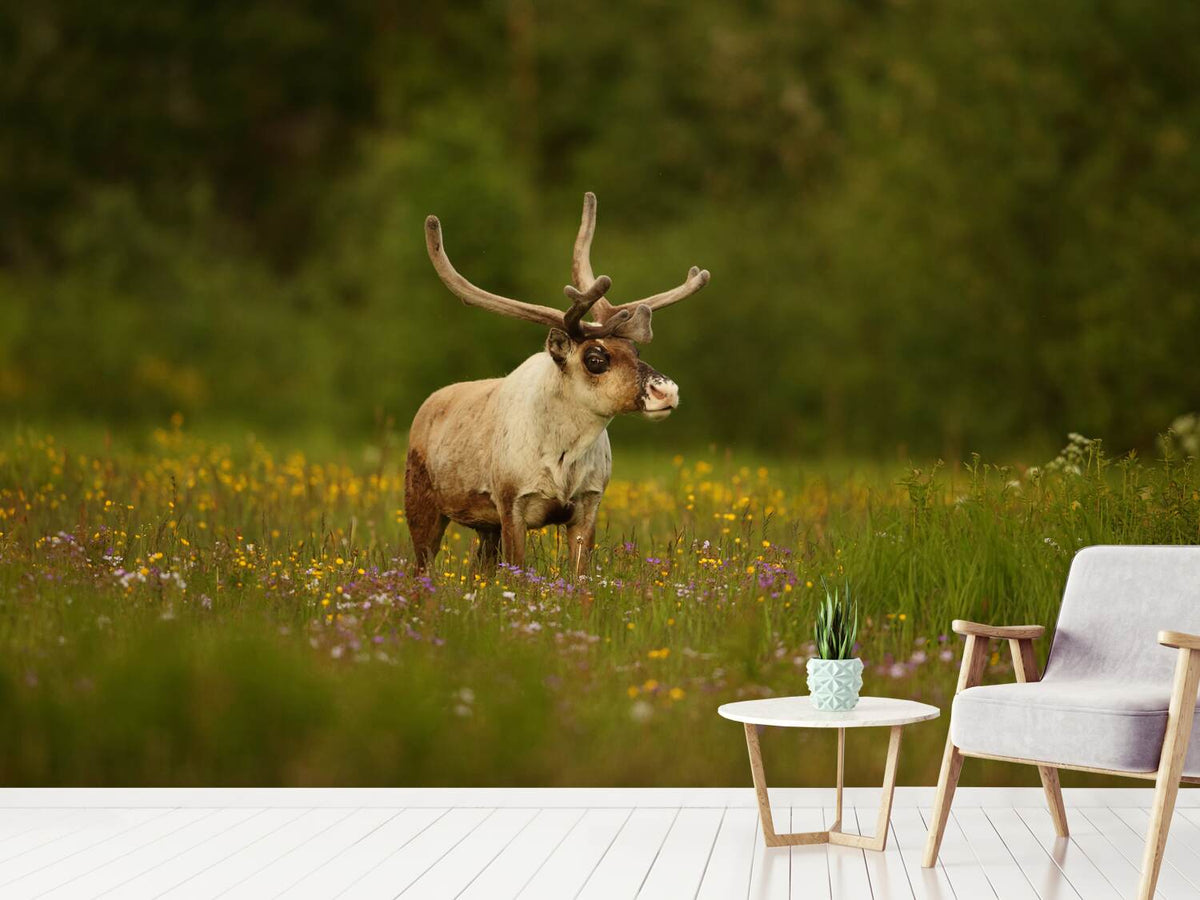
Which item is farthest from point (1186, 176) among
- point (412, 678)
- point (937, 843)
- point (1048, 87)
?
point (412, 678)

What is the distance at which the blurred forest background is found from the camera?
515 cm

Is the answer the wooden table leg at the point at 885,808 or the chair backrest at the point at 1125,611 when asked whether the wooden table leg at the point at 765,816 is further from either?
the chair backrest at the point at 1125,611

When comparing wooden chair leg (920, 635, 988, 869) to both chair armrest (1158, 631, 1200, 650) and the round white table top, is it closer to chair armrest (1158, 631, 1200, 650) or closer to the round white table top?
the round white table top

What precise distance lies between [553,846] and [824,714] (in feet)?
3.00

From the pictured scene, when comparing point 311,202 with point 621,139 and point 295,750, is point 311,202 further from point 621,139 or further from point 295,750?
point 295,750

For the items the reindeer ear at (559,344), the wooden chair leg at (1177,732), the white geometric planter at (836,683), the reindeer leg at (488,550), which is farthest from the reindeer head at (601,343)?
the wooden chair leg at (1177,732)

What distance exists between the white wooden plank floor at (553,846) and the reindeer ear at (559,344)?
54.6 inches

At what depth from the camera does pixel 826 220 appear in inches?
243

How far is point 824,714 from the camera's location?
374cm

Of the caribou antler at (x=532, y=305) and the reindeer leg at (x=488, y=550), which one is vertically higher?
the caribou antler at (x=532, y=305)

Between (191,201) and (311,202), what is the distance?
1.54 ft

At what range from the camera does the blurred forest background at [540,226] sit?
5.15 metres

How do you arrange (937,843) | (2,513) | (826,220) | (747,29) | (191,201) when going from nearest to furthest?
(937,843)
(2,513)
(191,201)
(826,220)
(747,29)

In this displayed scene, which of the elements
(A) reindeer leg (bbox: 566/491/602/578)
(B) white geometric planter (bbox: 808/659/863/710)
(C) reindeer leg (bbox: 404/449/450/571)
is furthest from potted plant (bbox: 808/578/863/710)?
(C) reindeer leg (bbox: 404/449/450/571)
